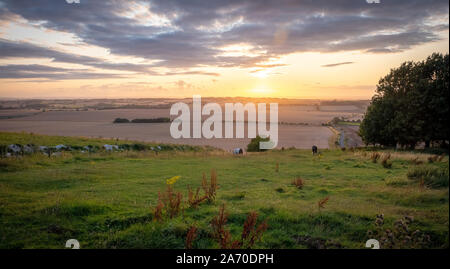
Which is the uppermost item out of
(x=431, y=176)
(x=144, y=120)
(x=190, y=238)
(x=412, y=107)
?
(x=412, y=107)

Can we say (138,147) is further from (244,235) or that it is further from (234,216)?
(244,235)

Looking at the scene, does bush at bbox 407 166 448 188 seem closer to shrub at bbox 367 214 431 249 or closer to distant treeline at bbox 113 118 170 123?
shrub at bbox 367 214 431 249

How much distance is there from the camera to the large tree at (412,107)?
20.9 feet

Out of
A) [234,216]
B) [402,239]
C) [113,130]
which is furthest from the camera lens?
[113,130]

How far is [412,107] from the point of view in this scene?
12.8m

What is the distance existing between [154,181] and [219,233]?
7692 mm

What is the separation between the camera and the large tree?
6.37 m

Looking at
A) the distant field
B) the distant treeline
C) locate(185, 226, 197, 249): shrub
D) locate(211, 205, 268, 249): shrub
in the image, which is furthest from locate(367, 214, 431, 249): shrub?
the distant treeline

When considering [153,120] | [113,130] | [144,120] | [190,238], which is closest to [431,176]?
[190,238]

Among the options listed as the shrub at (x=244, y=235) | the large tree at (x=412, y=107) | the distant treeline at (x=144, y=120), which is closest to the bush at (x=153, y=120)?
the distant treeline at (x=144, y=120)

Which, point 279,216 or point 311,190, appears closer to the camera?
point 279,216
